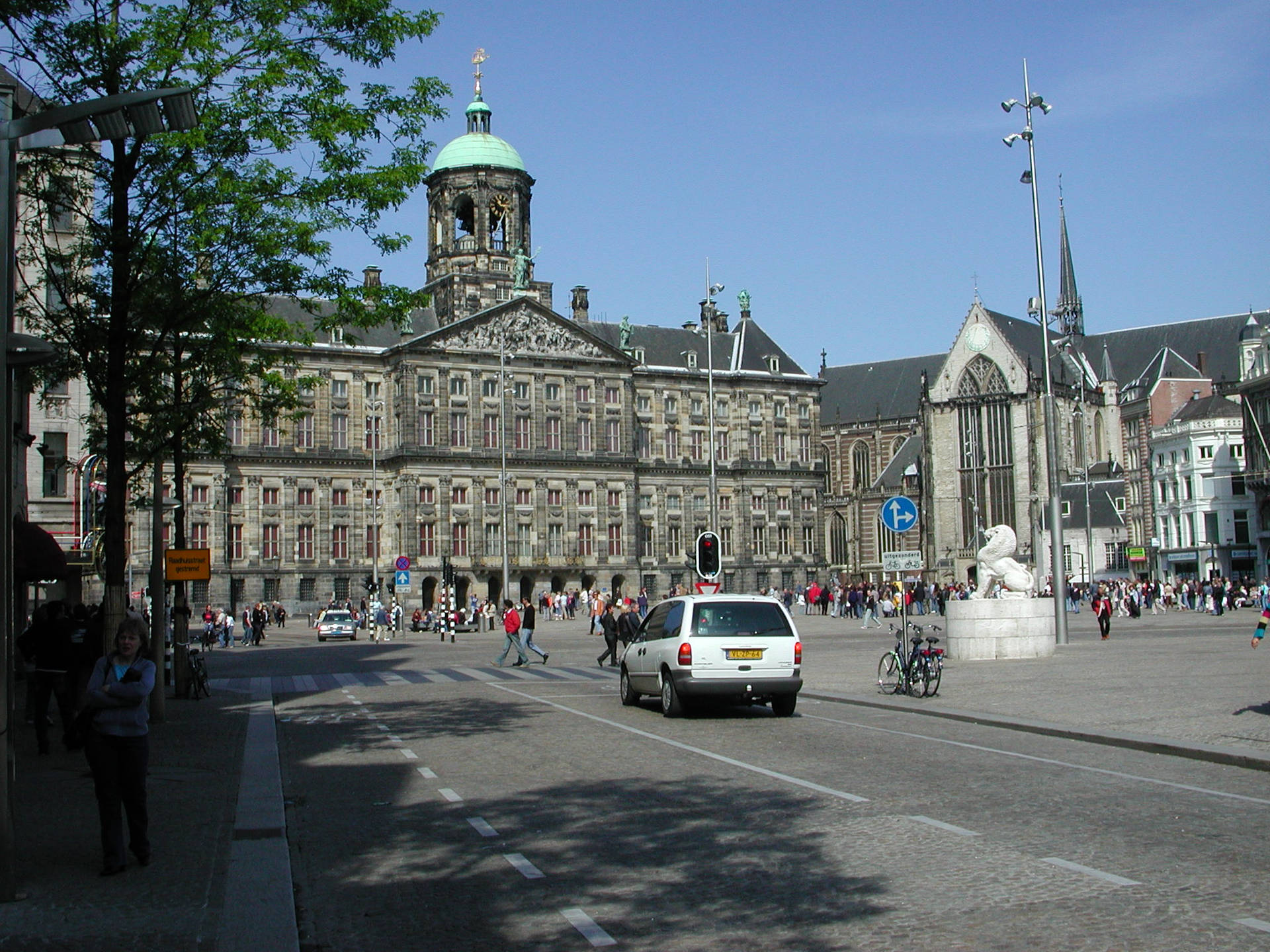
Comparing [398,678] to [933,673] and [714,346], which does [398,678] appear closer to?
[933,673]

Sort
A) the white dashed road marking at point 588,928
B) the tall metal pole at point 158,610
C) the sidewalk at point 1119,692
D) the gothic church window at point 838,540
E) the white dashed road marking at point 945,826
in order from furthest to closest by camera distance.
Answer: the gothic church window at point 838,540 < the tall metal pole at point 158,610 < the sidewalk at point 1119,692 < the white dashed road marking at point 945,826 < the white dashed road marking at point 588,928

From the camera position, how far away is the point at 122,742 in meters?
9.08

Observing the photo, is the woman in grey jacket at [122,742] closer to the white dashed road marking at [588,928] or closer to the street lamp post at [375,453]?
the white dashed road marking at [588,928]

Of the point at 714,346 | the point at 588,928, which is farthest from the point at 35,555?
the point at 714,346

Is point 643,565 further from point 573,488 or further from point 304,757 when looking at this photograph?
point 304,757

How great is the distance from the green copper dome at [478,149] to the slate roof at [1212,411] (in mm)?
45773

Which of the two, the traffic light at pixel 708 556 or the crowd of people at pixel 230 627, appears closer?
the traffic light at pixel 708 556

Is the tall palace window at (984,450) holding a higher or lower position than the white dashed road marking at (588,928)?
higher

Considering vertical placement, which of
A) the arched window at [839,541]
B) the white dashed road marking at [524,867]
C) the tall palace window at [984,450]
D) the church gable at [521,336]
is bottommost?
the white dashed road marking at [524,867]

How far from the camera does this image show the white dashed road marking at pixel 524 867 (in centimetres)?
865

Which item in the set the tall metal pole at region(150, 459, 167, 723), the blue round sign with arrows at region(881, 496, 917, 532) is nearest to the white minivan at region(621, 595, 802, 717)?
the blue round sign with arrows at region(881, 496, 917, 532)

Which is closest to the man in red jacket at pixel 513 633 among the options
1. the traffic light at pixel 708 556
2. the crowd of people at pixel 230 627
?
the traffic light at pixel 708 556

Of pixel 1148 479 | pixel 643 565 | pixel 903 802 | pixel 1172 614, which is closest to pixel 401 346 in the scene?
pixel 643 565

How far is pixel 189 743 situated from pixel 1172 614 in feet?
180
